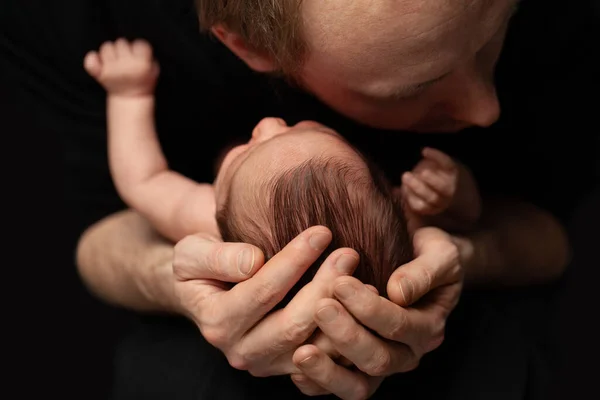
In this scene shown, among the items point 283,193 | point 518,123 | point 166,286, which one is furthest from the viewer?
point 518,123

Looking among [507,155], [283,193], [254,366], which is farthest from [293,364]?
[507,155]

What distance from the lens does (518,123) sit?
1064mm

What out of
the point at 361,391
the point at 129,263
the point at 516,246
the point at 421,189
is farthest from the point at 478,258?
the point at 129,263

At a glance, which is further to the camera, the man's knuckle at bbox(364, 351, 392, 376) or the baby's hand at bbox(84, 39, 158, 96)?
the baby's hand at bbox(84, 39, 158, 96)

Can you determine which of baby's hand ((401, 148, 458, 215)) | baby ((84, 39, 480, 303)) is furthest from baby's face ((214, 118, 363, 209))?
baby's hand ((401, 148, 458, 215))

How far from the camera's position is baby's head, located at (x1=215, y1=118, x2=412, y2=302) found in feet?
2.36

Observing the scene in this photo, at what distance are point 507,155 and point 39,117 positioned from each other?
64 cm

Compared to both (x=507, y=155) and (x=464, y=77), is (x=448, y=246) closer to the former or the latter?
(x=464, y=77)

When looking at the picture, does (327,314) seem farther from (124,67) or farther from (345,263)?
(124,67)

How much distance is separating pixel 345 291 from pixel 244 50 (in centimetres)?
32

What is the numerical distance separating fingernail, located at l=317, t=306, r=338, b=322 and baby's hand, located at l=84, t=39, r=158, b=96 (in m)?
0.47

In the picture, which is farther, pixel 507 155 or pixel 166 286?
pixel 507 155

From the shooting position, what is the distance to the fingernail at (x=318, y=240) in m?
0.67

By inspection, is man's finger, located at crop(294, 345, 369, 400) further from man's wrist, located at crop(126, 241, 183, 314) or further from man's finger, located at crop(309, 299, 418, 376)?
man's wrist, located at crop(126, 241, 183, 314)
